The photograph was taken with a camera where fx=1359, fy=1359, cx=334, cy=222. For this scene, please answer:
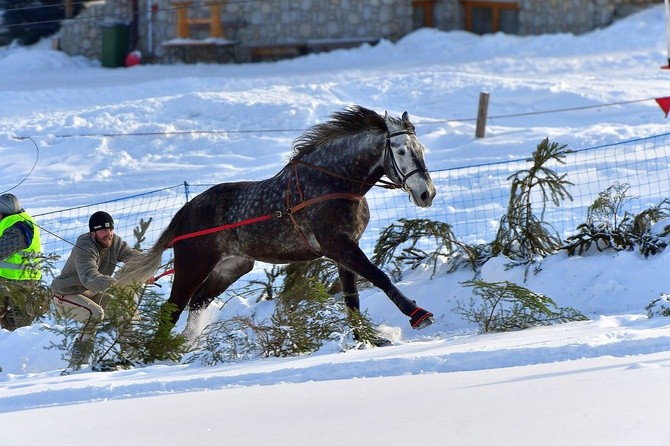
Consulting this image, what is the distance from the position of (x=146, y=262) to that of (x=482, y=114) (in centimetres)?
891

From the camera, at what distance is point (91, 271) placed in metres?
10.4

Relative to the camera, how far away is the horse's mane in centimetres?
977

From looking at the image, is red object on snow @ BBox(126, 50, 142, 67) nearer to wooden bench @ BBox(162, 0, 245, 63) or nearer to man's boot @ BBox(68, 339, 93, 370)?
wooden bench @ BBox(162, 0, 245, 63)

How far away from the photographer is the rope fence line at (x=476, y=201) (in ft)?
47.0

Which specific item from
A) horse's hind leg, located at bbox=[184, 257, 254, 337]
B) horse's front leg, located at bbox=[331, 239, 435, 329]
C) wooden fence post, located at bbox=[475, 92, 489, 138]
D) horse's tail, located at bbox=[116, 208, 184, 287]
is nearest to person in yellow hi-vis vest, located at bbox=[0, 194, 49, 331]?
horse's tail, located at bbox=[116, 208, 184, 287]

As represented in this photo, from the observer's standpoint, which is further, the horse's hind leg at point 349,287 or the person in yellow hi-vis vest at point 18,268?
the person in yellow hi-vis vest at point 18,268

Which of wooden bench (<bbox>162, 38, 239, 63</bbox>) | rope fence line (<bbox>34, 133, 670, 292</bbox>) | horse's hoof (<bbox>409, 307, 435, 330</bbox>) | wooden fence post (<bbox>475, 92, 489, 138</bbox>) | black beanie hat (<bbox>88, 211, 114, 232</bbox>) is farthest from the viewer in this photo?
wooden bench (<bbox>162, 38, 239, 63</bbox>)

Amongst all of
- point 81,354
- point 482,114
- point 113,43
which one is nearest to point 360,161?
point 81,354

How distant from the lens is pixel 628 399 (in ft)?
20.8

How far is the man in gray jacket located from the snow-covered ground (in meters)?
0.37

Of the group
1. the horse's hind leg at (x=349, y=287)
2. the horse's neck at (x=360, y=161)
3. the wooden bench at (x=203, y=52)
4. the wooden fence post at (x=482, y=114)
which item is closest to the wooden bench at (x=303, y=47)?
the wooden bench at (x=203, y=52)

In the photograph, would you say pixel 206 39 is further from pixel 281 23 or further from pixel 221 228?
pixel 221 228

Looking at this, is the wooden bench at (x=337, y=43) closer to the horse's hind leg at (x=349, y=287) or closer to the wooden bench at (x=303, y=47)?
the wooden bench at (x=303, y=47)

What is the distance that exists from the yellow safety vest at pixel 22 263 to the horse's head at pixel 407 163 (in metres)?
3.49
